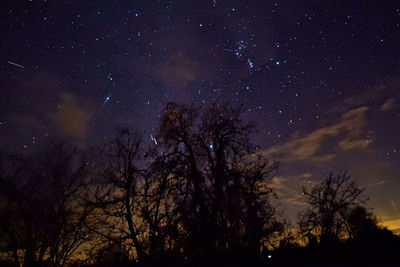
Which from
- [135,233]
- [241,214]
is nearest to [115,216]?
[135,233]

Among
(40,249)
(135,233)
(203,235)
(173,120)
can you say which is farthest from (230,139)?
(40,249)

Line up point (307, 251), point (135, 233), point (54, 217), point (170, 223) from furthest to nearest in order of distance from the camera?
point (135, 233) → point (54, 217) → point (170, 223) → point (307, 251)

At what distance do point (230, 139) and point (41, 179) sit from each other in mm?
13669

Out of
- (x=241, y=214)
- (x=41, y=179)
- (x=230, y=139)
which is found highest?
(x=230, y=139)

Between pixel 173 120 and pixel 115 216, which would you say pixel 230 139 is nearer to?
pixel 173 120

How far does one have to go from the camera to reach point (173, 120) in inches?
690

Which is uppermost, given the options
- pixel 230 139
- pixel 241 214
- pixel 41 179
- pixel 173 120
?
pixel 173 120

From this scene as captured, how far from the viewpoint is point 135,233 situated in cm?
1947

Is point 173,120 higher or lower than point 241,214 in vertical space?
higher

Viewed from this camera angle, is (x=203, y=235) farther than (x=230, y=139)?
No

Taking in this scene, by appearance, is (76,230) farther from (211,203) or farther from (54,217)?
(211,203)

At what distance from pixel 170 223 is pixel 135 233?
13.4 feet

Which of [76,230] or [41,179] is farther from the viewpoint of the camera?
[76,230]

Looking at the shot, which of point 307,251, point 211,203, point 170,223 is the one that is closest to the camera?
point 307,251
